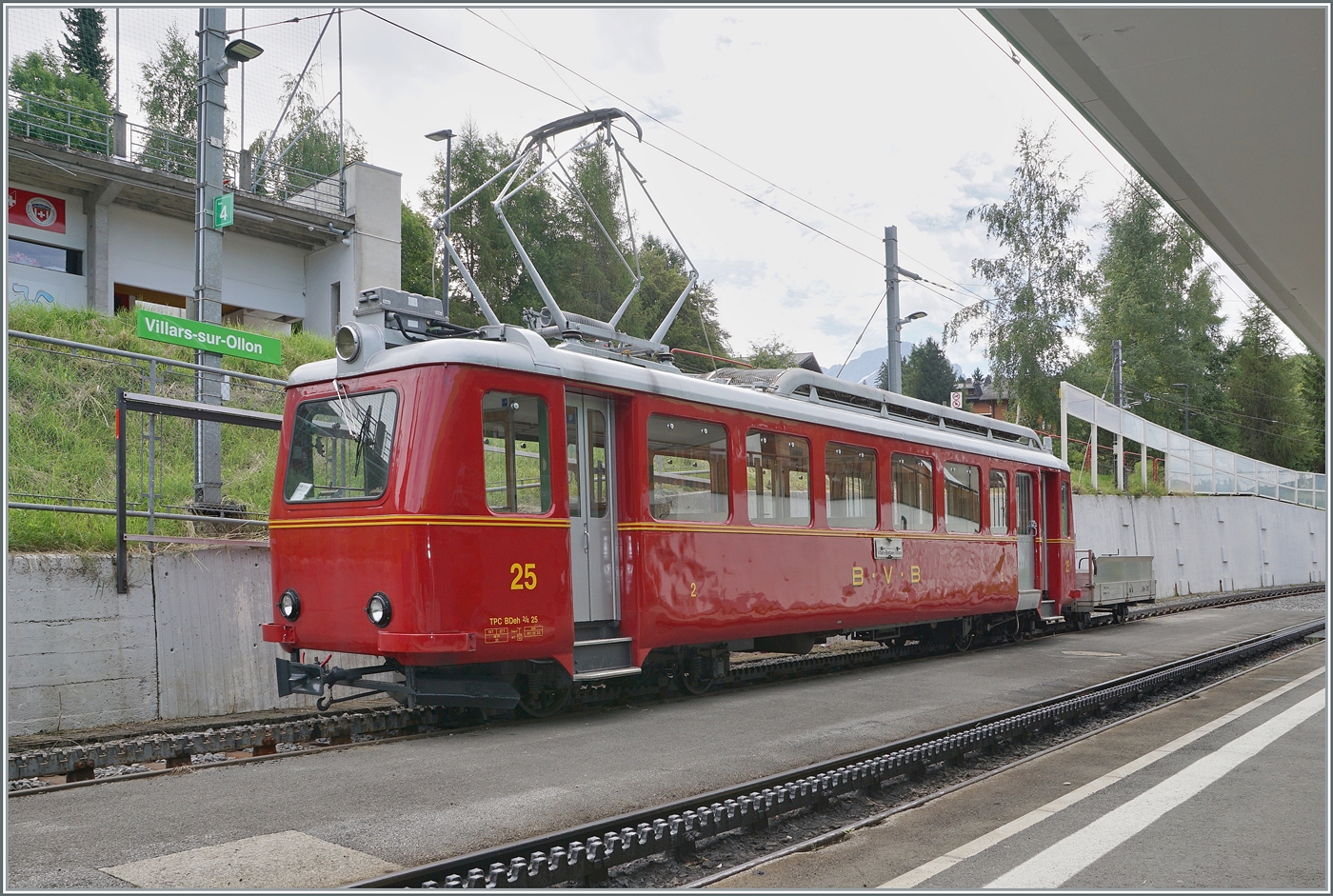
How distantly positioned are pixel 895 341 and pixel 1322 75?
14115 millimetres

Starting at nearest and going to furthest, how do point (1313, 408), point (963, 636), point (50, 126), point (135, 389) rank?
1. point (135, 389)
2. point (963, 636)
3. point (50, 126)
4. point (1313, 408)

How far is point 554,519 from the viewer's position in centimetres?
818

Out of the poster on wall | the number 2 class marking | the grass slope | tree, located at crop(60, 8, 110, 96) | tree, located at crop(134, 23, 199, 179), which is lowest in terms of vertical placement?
the number 2 class marking

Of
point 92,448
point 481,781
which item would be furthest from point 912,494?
point 92,448

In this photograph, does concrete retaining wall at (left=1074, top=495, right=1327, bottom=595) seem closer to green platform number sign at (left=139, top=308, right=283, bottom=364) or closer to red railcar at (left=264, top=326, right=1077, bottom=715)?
red railcar at (left=264, top=326, right=1077, bottom=715)

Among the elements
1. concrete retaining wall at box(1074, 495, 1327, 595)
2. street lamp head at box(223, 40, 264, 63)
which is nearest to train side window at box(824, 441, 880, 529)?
street lamp head at box(223, 40, 264, 63)

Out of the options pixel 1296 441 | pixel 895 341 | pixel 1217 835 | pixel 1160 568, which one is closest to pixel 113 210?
pixel 895 341

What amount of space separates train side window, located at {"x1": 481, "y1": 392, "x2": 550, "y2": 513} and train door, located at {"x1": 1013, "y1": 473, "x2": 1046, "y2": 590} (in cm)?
985

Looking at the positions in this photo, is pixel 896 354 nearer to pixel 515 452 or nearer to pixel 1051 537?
pixel 1051 537

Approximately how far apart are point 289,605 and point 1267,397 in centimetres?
6405

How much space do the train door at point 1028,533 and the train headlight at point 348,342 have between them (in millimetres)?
10933

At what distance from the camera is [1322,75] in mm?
5566

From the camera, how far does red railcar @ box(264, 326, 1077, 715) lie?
295 inches

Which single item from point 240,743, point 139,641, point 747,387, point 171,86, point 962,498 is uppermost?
point 171,86
